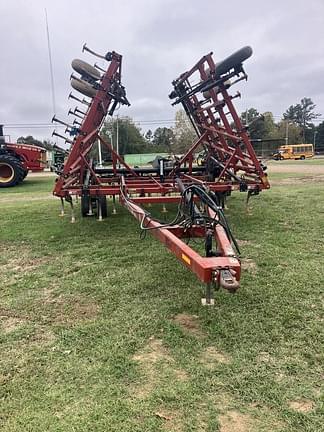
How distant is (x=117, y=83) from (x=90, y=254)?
3282mm

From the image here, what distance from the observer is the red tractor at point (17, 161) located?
15523 mm

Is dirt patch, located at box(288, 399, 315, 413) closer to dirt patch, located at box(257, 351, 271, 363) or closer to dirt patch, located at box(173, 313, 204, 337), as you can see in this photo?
dirt patch, located at box(257, 351, 271, 363)

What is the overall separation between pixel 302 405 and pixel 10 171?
1572cm

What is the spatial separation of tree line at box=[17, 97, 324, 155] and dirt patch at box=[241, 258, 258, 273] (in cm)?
300

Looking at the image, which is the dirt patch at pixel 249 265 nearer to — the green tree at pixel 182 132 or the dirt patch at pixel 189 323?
the dirt patch at pixel 189 323

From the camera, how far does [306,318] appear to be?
9.71ft

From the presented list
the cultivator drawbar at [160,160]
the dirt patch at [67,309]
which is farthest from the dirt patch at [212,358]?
the cultivator drawbar at [160,160]

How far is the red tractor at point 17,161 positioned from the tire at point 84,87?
952cm

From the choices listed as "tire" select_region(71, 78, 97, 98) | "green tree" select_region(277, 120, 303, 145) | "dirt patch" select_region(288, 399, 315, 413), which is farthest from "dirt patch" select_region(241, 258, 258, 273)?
"green tree" select_region(277, 120, 303, 145)

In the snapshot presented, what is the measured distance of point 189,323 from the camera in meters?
2.97

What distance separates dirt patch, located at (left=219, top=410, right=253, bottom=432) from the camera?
6.22ft

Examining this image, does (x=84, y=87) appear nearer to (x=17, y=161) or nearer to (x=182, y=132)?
(x=17, y=161)

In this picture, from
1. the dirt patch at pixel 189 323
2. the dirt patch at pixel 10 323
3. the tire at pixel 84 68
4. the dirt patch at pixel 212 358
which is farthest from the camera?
the tire at pixel 84 68

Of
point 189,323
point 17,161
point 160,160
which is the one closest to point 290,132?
point 17,161
